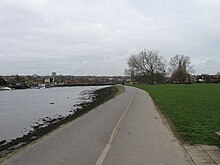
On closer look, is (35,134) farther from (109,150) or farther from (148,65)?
(148,65)

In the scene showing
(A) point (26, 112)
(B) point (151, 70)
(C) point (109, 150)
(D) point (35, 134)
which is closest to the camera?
(C) point (109, 150)

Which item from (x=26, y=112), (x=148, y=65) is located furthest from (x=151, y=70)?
(x=26, y=112)

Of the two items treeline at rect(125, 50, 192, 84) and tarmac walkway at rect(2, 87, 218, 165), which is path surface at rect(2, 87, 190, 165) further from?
treeline at rect(125, 50, 192, 84)

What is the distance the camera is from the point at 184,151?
9453 millimetres

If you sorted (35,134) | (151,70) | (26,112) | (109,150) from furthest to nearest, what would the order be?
(151,70)
(26,112)
(35,134)
(109,150)

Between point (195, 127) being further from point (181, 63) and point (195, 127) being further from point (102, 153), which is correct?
point (181, 63)

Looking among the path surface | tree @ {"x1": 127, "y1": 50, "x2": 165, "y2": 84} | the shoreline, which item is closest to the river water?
the shoreline

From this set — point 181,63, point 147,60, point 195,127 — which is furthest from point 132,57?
point 195,127

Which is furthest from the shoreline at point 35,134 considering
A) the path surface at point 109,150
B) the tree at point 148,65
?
the tree at point 148,65

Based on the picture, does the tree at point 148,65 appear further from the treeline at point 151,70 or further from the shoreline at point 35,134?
the shoreline at point 35,134

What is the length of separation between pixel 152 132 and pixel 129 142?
2.56m

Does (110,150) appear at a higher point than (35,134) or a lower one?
higher

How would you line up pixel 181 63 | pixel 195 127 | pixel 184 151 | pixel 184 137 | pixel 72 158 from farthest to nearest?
pixel 181 63
pixel 195 127
pixel 184 137
pixel 184 151
pixel 72 158

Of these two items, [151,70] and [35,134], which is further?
[151,70]
